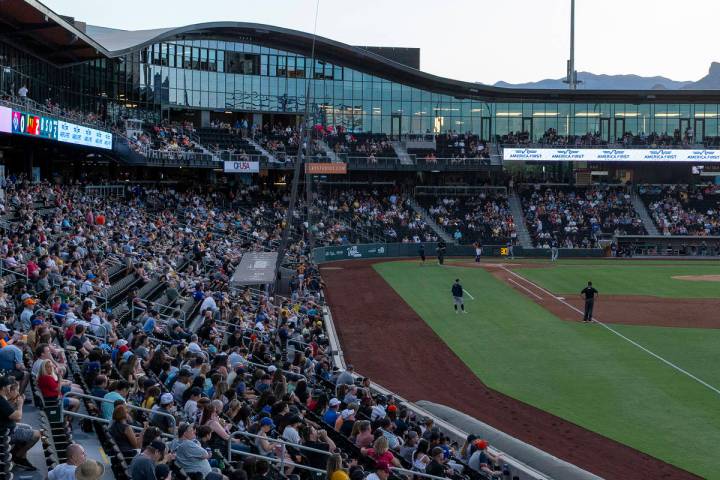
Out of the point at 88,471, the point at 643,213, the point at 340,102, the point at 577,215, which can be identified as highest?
the point at 340,102

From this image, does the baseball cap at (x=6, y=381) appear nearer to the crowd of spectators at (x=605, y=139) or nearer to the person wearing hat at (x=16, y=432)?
the person wearing hat at (x=16, y=432)

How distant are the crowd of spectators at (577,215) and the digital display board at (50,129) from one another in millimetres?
32151

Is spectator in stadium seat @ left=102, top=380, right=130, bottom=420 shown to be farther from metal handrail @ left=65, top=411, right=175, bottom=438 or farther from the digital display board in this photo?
the digital display board

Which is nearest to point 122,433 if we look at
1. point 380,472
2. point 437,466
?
point 380,472

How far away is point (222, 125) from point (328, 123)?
9.73m

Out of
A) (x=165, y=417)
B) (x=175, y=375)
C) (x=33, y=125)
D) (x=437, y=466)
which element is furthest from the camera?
(x=33, y=125)

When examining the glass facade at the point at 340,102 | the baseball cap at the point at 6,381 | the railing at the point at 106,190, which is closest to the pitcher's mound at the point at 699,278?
the glass facade at the point at 340,102

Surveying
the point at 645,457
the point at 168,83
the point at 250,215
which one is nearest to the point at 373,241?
the point at 250,215

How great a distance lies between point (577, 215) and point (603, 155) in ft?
25.3

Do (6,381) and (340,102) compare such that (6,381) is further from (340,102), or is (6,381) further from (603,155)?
(603,155)

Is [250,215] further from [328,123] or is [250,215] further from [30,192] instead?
[30,192]

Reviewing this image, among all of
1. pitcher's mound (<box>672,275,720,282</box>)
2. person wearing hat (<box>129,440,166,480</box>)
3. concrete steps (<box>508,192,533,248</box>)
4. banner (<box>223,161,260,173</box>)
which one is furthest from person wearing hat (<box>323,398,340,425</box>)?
concrete steps (<box>508,192,533,248</box>)

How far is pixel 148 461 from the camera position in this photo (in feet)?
27.3

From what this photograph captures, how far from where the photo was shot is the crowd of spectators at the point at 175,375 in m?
10.1
